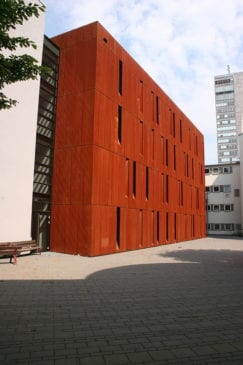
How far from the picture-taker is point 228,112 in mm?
117375

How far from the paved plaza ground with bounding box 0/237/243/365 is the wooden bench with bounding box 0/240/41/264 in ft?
4.91

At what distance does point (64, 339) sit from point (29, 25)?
57.2 feet

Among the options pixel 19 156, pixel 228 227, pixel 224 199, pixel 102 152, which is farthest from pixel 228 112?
pixel 19 156

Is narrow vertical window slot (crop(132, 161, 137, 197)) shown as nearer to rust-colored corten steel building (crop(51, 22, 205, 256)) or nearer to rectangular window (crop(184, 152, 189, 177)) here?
rust-colored corten steel building (crop(51, 22, 205, 256))

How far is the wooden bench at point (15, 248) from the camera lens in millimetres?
14078

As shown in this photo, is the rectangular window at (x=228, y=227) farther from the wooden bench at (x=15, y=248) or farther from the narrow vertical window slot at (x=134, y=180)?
the wooden bench at (x=15, y=248)

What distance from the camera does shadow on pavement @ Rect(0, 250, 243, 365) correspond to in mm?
4812

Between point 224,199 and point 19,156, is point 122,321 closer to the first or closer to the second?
point 19,156

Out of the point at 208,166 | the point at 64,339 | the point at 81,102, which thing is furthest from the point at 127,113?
the point at 208,166

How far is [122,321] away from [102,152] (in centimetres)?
1315

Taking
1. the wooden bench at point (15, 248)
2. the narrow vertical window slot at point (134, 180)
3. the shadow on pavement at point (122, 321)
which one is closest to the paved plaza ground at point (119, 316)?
the shadow on pavement at point (122, 321)

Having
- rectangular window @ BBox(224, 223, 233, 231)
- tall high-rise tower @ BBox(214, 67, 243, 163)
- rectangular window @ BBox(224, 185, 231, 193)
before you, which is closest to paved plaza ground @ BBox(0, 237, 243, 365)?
rectangular window @ BBox(224, 223, 233, 231)

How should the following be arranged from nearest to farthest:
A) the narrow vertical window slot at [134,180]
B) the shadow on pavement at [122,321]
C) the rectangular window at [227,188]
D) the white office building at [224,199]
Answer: the shadow on pavement at [122,321]
the narrow vertical window slot at [134,180]
the white office building at [224,199]
the rectangular window at [227,188]

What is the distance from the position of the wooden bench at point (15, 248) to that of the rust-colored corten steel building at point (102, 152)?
206 cm
